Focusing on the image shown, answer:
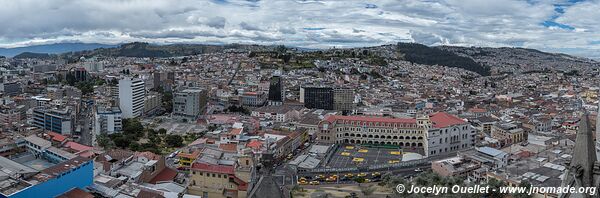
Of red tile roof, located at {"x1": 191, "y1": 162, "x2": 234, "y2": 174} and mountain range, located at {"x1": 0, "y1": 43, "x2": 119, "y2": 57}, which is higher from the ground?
mountain range, located at {"x1": 0, "y1": 43, "x2": 119, "y2": 57}

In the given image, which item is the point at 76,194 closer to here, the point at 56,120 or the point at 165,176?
the point at 165,176

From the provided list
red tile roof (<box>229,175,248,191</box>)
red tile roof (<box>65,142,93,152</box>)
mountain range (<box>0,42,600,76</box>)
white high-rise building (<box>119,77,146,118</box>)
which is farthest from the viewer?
mountain range (<box>0,42,600,76</box>)

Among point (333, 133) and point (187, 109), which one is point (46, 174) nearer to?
point (333, 133)

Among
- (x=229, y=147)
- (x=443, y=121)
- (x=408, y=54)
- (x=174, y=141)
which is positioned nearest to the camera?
(x=229, y=147)

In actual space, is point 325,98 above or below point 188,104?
above

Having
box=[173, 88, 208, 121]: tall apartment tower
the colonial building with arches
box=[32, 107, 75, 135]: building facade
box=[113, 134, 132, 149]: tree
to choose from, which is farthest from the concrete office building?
box=[32, 107, 75, 135]: building facade

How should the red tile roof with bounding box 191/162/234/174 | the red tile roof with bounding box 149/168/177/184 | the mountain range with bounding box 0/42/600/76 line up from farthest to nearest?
the mountain range with bounding box 0/42/600/76 < the red tile roof with bounding box 149/168/177/184 < the red tile roof with bounding box 191/162/234/174

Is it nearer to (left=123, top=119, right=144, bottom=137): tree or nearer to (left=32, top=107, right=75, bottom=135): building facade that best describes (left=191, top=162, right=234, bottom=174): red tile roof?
(left=123, top=119, right=144, bottom=137): tree

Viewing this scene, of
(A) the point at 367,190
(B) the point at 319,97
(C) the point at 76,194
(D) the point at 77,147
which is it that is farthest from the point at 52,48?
(A) the point at 367,190

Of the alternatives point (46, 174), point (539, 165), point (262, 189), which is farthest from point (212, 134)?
point (262, 189)
